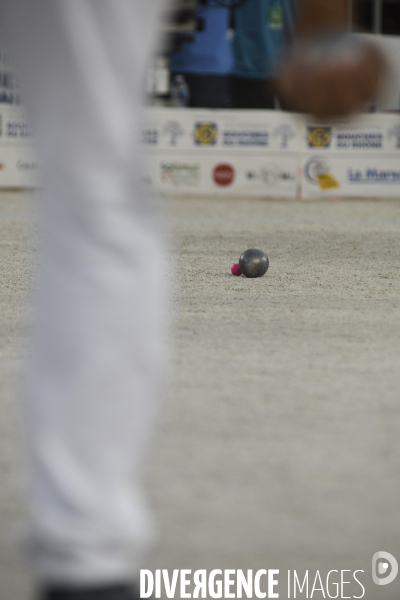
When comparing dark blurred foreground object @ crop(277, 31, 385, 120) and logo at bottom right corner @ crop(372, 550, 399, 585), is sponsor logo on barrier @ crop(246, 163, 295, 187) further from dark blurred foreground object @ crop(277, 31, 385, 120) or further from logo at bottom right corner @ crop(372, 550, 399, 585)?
dark blurred foreground object @ crop(277, 31, 385, 120)

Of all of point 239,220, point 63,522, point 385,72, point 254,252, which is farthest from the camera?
point 239,220

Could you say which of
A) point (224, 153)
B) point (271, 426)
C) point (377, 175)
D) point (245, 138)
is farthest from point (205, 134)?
point (271, 426)

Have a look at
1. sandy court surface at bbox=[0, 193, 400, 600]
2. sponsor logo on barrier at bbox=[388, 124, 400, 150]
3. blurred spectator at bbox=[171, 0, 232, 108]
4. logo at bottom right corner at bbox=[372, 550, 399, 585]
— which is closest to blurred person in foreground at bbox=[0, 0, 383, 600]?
sandy court surface at bbox=[0, 193, 400, 600]

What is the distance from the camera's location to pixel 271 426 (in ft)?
8.39

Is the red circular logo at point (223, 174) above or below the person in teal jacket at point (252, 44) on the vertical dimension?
below

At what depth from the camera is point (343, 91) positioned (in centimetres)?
137

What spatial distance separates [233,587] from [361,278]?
4193 millimetres

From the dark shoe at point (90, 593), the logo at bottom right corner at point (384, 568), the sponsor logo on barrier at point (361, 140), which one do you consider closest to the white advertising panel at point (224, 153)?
the sponsor logo on barrier at point (361, 140)

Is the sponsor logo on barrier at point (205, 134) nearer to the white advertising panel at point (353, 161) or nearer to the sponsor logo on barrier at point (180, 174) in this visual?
the sponsor logo on barrier at point (180, 174)

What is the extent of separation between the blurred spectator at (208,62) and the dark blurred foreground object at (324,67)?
14343 millimetres

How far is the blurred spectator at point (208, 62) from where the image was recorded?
15.5 meters

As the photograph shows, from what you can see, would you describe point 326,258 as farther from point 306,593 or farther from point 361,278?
point 306,593

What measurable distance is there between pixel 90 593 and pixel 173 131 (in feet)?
42.8

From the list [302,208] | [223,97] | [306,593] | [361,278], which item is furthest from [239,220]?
[306,593]
